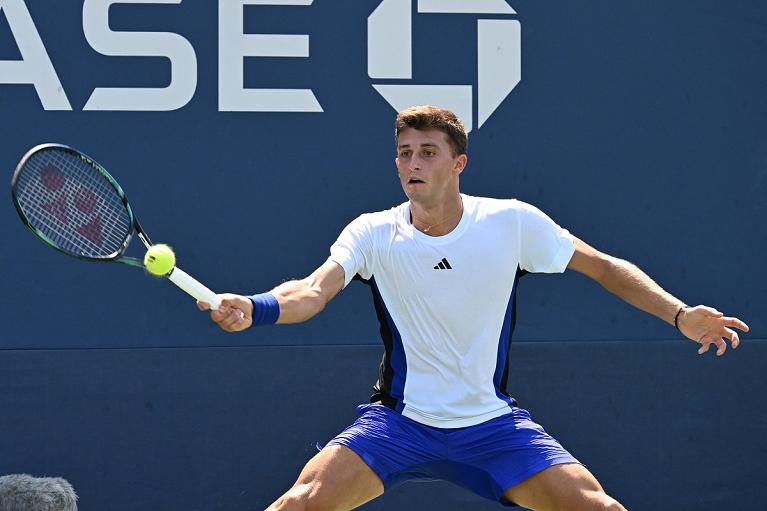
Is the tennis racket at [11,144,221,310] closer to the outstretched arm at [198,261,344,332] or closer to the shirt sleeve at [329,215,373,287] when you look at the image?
the outstretched arm at [198,261,344,332]

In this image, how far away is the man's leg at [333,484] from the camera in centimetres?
418

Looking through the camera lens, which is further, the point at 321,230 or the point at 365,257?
the point at 321,230

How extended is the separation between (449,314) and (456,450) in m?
0.46

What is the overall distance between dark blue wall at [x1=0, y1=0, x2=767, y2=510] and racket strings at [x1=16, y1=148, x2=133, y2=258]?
1.00m

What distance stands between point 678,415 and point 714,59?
1566 mm

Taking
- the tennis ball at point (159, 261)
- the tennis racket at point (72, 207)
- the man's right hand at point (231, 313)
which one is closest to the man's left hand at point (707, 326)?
the man's right hand at point (231, 313)

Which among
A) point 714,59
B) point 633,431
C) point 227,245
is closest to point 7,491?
point 227,245

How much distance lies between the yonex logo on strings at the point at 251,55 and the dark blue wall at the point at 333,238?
40mm

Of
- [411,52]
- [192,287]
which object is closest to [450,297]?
[192,287]

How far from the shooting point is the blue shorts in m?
4.43

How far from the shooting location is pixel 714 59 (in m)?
5.89

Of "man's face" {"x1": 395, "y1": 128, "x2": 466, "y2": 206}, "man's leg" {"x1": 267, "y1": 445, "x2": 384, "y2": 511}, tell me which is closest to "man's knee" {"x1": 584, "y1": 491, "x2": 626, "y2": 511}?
"man's leg" {"x1": 267, "y1": 445, "x2": 384, "y2": 511}

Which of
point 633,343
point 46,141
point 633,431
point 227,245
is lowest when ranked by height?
point 633,431

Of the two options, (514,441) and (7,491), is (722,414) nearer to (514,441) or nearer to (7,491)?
(514,441)
